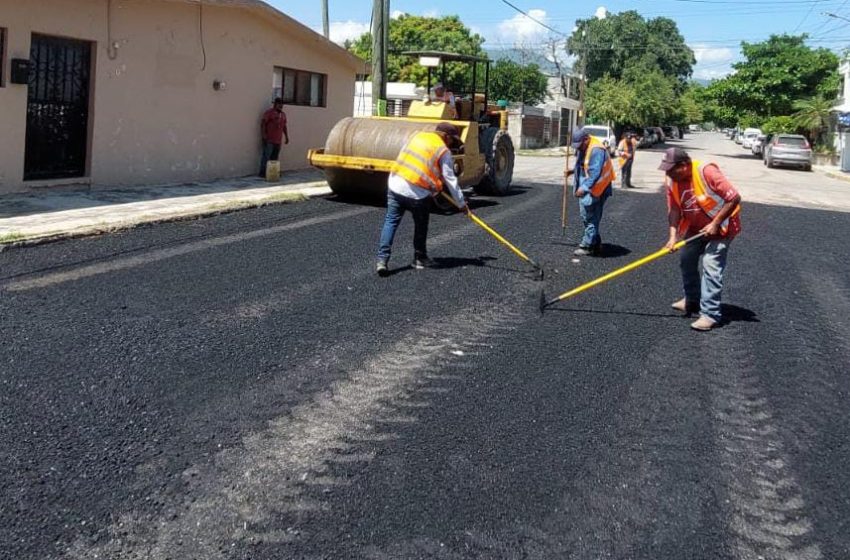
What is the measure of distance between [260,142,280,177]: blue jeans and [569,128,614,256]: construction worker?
8288mm

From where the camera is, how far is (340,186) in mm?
13594

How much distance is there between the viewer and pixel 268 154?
55.1 ft

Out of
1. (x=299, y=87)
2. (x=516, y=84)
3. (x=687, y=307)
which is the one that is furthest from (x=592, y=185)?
(x=516, y=84)

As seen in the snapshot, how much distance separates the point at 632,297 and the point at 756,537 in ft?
Answer: 14.0

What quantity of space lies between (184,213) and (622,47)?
70.3m

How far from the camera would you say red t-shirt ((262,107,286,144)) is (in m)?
16.6

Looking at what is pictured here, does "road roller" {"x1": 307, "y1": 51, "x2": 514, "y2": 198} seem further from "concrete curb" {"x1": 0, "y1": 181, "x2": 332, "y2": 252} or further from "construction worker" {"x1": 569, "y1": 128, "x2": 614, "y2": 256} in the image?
"construction worker" {"x1": 569, "y1": 128, "x2": 614, "y2": 256}

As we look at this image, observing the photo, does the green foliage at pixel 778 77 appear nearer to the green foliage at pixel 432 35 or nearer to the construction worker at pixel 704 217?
the green foliage at pixel 432 35

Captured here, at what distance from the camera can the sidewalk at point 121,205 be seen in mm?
9547

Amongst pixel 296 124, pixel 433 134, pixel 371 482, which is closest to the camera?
pixel 371 482

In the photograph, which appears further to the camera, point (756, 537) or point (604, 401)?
point (604, 401)

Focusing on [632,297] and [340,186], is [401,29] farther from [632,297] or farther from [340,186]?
[632,297]

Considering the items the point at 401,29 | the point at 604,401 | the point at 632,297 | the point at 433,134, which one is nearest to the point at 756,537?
the point at 604,401

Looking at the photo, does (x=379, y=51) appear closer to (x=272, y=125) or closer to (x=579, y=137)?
(x=272, y=125)
